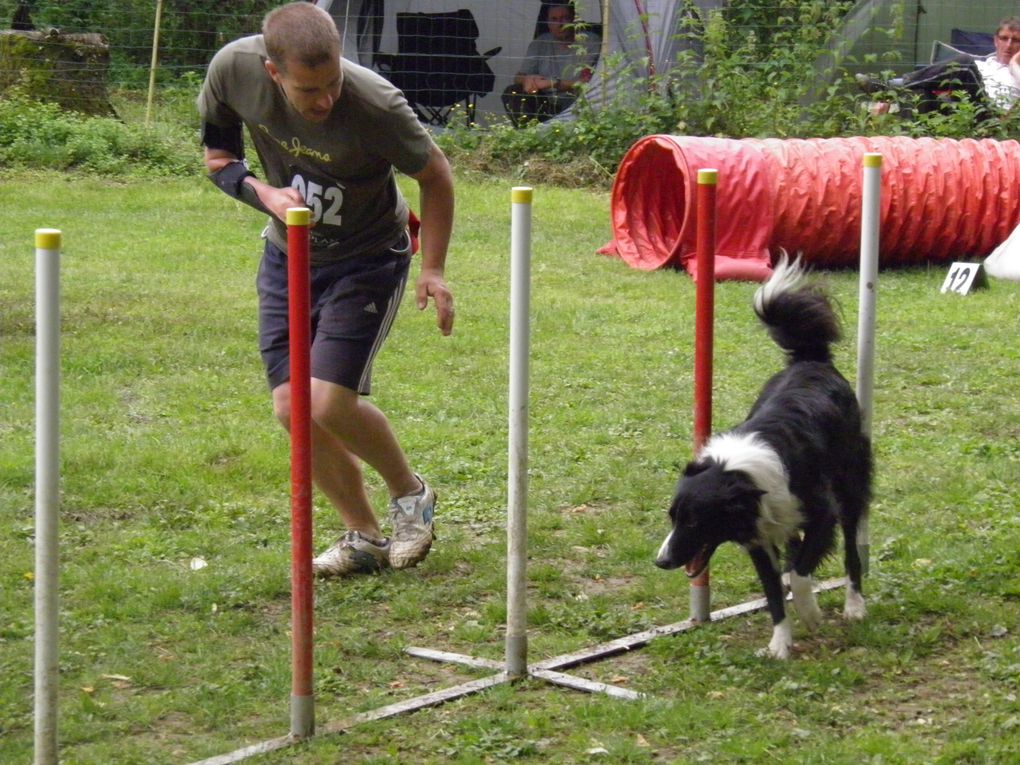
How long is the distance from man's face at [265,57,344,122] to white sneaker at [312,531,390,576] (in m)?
1.38

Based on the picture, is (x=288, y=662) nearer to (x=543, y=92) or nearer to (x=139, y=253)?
(x=139, y=253)

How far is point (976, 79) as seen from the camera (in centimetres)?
1289

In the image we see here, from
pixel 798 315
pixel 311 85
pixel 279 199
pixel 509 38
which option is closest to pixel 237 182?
pixel 279 199

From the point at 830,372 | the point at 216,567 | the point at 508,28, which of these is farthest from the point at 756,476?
the point at 508,28

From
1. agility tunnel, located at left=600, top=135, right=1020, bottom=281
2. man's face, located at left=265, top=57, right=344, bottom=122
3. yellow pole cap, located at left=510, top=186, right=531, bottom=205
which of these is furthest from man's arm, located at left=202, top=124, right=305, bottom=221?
agility tunnel, located at left=600, top=135, right=1020, bottom=281

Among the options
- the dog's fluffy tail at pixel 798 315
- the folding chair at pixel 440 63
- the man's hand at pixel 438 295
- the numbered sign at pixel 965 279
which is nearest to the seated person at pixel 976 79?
the numbered sign at pixel 965 279

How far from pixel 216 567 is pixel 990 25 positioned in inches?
523

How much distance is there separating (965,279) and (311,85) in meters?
6.43

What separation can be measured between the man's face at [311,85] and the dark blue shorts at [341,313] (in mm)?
543

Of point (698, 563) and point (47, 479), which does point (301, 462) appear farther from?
point (698, 563)

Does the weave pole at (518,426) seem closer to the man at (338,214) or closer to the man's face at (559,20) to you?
the man at (338,214)

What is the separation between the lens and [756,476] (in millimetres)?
3590

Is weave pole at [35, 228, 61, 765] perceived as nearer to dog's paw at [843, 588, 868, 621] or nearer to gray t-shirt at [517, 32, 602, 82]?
dog's paw at [843, 588, 868, 621]

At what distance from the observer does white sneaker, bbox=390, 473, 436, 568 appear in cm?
448
